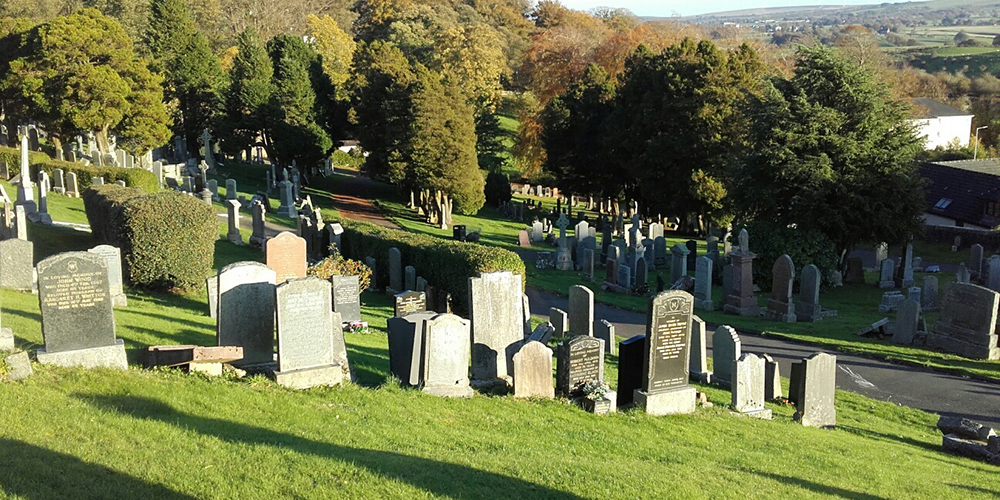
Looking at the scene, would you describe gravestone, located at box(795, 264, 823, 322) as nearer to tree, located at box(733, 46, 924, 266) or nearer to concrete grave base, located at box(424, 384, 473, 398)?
tree, located at box(733, 46, 924, 266)

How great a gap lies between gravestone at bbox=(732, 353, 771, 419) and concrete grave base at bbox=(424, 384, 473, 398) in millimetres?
4392

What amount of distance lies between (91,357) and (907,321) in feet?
55.0

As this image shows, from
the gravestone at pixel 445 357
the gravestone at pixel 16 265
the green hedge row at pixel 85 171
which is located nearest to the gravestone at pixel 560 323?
the gravestone at pixel 445 357

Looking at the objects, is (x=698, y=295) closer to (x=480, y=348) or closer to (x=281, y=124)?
(x=480, y=348)

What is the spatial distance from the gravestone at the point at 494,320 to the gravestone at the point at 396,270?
8527mm

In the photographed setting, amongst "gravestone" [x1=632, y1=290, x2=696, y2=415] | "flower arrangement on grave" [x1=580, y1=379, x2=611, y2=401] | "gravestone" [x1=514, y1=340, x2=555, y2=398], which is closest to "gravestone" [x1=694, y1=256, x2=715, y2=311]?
"gravestone" [x1=632, y1=290, x2=696, y2=415]

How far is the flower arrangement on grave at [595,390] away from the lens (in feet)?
39.8

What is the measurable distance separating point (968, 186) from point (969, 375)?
30.5 m

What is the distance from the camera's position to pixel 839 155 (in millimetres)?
27109

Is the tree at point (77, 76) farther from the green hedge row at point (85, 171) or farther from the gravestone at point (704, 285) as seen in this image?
the gravestone at point (704, 285)

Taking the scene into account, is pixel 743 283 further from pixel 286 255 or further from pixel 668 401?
pixel 286 255

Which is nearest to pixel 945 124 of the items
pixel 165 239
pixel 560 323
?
pixel 560 323

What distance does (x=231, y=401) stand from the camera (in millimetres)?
9922

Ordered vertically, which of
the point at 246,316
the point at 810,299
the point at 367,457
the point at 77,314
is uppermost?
the point at 77,314
